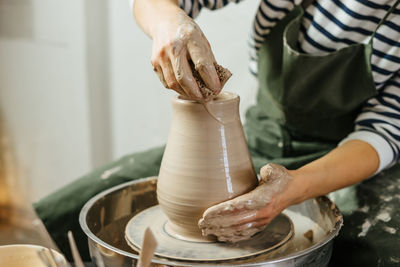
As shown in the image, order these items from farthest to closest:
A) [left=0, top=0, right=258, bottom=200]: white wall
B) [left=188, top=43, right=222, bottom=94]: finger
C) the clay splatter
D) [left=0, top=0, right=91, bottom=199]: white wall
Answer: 1. [left=0, top=0, right=91, bottom=199]: white wall
2. [left=0, top=0, right=258, bottom=200]: white wall
3. the clay splatter
4. [left=188, top=43, right=222, bottom=94]: finger

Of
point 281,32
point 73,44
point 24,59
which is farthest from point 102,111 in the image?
point 281,32

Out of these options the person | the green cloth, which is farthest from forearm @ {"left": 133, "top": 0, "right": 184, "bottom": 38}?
the green cloth

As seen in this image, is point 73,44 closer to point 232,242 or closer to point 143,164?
point 143,164

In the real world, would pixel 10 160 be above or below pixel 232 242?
below

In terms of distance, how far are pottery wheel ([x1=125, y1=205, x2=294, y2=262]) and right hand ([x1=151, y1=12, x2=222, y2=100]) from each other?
28cm

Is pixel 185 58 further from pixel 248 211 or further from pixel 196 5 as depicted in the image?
pixel 196 5

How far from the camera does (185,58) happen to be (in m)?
0.80

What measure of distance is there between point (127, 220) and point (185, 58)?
446mm

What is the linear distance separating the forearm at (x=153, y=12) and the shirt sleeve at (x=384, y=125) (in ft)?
1.70

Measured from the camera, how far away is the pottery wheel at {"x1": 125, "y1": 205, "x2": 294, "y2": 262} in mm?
867

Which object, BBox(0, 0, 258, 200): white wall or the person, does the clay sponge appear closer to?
the person

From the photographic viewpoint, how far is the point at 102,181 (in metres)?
1.33

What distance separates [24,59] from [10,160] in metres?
0.60

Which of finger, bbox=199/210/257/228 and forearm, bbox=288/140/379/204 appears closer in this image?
finger, bbox=199/210/257/228
